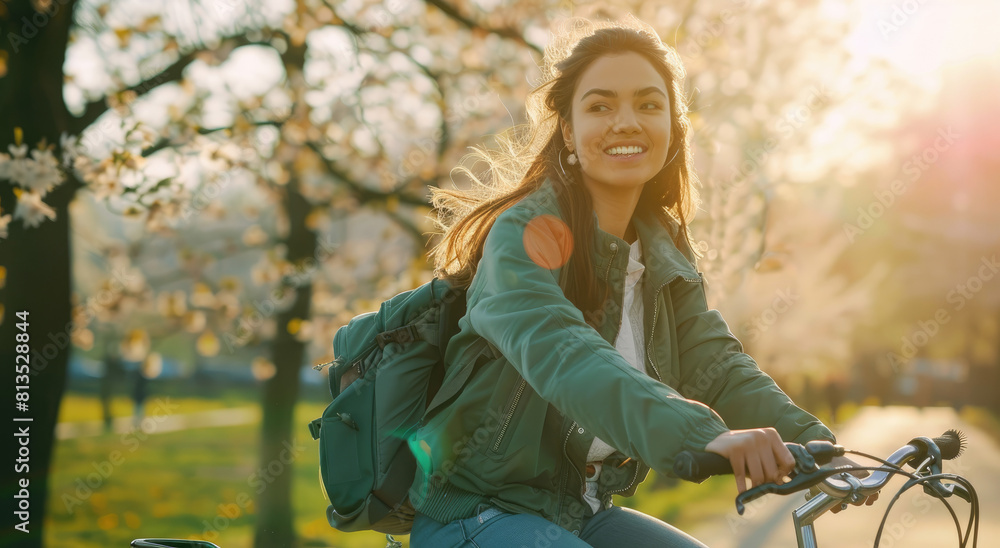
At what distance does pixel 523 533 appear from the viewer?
1.75 meters

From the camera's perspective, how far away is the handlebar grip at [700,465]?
1.34 m

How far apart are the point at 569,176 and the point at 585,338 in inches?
25.4

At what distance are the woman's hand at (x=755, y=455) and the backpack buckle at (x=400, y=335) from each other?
0.88 metres

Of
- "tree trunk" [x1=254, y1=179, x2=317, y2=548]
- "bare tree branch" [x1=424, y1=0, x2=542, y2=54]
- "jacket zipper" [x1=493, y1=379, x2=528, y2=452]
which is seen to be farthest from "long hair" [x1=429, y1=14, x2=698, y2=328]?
"tree trunk" [x1=254, y1=179, x2=317, y2=548]

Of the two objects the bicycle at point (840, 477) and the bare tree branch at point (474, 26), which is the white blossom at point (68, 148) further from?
the bicycle at point (840, 477)

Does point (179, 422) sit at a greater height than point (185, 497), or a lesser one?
lesser

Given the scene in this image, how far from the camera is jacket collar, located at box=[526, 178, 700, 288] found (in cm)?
201

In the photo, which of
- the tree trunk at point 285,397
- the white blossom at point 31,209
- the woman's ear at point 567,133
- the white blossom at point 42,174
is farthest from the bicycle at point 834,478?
the tree trunk at point 285,397

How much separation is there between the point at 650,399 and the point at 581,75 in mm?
1049

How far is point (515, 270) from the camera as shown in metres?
1.77

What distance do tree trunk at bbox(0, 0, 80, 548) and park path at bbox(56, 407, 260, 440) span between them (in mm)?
15289
